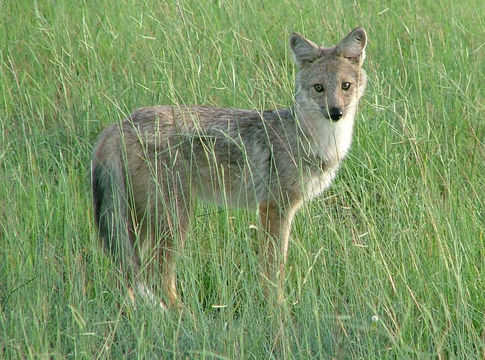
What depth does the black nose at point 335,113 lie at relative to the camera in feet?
15.0

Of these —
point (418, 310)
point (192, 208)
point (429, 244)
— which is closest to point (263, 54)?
point (192, 208)

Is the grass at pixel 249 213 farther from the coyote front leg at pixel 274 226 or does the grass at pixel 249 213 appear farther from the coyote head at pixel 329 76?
the coyote head at pixel 329 76

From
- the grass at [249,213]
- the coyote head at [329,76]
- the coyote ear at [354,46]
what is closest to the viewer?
the grass at [249,213]

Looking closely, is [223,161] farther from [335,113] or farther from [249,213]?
[335,113]

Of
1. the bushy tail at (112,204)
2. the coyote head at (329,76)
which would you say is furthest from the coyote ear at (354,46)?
the bushy tail at (112,204)

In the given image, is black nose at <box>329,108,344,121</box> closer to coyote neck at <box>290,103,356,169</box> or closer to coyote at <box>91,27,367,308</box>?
coyote at <box>91,27,367,308</box>

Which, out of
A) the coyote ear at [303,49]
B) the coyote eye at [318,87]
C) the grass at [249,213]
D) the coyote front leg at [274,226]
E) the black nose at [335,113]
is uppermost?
the coyote ear at [303,49]

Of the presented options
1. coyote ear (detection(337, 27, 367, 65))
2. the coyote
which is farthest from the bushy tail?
coyote ear (detection(337, 27, 367, 65))

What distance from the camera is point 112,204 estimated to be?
Result: 13.8 feet

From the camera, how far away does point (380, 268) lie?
3.58 m

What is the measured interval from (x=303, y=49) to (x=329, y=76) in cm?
27

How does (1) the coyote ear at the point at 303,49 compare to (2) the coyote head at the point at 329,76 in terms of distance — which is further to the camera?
(1) the coyote ear at the point at 303,49

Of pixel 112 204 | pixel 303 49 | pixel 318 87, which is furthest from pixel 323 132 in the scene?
pixel 112 204

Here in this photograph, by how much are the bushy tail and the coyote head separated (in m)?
1.20
